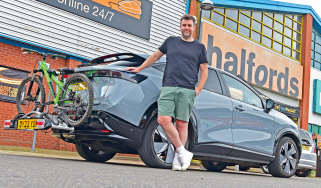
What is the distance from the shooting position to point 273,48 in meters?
20.6

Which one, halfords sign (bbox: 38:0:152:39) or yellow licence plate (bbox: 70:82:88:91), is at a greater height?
halfords sign (bbox: 38:0:152:39)

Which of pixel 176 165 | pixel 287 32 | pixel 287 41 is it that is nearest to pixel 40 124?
pixel 176 165

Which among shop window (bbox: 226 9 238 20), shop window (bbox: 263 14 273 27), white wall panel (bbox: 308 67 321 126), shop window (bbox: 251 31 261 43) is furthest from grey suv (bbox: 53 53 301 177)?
white wall panel (bbox: 308 67 321 126)

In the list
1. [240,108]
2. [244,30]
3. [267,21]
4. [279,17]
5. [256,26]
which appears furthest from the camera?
[279,17]

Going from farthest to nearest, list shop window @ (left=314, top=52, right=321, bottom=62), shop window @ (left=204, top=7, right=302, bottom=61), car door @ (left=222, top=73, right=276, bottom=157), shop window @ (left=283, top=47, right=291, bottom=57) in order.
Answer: shop window @ (left=314, top=52, right=321, bottom=62)
shop window @ (left=283, top=47, right=291, bottom=57)
shop window @ (left=204, top=7, right=302, bottom=61)
car door @ (left=222, top=73, right=276, bottom=157)

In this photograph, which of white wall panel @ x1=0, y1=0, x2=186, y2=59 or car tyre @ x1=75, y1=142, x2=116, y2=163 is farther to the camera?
white wall panel @ x1=0, y1=0, x2=186, y2=59

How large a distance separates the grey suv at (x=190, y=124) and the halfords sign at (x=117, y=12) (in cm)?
650

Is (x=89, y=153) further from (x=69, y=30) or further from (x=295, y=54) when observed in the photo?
(x=295, y=54)

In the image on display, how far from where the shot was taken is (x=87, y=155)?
5.85 meters

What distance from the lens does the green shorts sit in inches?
187

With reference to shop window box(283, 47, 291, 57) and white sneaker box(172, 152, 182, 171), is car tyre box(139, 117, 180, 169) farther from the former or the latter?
shop window box(283, 47, 291, 57)

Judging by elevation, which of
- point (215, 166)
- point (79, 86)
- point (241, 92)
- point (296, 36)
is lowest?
point (215, 166)

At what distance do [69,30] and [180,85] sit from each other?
7545 millimetres

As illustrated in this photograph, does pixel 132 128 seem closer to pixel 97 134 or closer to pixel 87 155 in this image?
pixel 97 134
